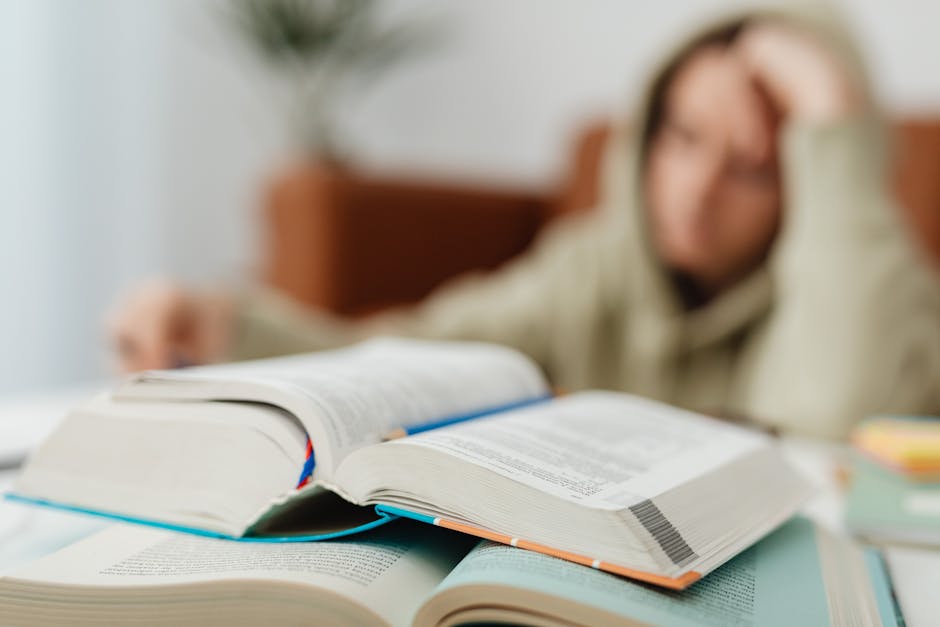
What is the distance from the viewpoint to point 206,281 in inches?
93.3

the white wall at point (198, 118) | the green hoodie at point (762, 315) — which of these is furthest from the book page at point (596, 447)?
the white wall at point (198, 118)

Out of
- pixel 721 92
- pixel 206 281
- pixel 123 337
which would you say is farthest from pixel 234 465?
pixel 206 281

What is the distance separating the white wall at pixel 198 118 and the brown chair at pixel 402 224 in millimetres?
254

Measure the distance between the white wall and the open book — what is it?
148cm

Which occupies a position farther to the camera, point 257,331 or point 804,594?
point 257,331

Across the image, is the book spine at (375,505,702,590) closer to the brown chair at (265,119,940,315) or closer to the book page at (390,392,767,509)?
the book page at (390,392,767,509)

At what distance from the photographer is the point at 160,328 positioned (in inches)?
28.0

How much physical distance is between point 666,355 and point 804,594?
78cm

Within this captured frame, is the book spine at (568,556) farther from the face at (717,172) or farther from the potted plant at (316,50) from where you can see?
the potted plant at (316,50)

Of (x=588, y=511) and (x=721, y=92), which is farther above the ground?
(x=721, y=92)

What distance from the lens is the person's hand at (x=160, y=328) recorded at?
2.33 feet

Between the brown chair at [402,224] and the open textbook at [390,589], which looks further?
the brown chair at [402,224]

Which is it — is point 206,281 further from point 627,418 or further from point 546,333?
point 627,418

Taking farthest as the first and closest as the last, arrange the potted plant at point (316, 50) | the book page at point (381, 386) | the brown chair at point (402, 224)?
the potted plant at point (316, 50) < the brown chair at point (402, 224) < the book page at point (381, 386)
